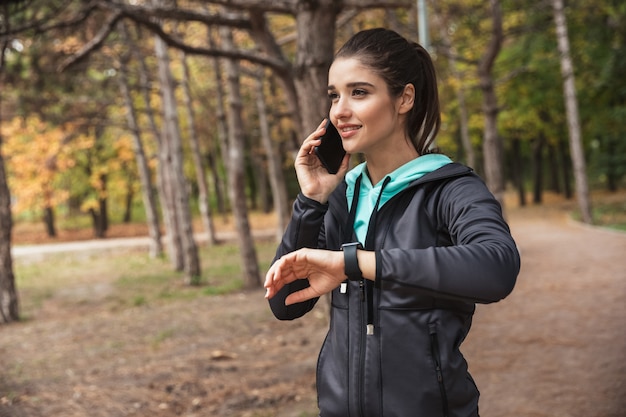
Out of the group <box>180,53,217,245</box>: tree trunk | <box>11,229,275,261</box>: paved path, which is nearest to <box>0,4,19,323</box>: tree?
<box>180,53,217,245</box>: tree trunk

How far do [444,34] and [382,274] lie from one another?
16.5 meters

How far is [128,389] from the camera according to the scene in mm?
6797

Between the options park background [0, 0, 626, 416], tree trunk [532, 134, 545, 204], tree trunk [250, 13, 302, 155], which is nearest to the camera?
park background [0, 0, 626, 416]

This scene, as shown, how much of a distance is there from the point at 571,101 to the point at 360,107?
786 inches

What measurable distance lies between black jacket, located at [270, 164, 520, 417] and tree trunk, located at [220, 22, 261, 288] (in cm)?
1076

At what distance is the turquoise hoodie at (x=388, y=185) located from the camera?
1.78 meters

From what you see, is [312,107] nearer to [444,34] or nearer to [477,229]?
[477,229]

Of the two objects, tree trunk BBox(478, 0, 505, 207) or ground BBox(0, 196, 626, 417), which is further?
tree trunk BBox(478, 0, 505, 207)

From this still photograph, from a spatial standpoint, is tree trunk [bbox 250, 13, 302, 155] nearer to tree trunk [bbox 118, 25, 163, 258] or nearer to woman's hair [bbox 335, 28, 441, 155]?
woman's hair [bbox 335, 28, 441, 155]

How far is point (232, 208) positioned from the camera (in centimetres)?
1759

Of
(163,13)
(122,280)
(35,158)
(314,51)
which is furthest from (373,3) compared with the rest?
(35,158)

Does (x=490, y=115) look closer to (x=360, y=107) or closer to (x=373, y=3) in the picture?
(x=373, y=3)

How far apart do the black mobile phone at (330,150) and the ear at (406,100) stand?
23 centimetres

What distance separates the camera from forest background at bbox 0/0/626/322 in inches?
236
